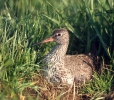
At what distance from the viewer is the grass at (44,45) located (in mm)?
5773

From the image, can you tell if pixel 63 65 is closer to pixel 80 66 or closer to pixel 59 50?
pixel 59 50

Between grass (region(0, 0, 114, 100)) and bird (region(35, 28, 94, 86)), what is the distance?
6.7 inches

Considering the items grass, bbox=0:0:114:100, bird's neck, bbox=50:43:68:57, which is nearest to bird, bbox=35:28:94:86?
bird's neck, bbox=50:43:68:57

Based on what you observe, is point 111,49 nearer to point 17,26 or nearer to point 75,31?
point 75,31

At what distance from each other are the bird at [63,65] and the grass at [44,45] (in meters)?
0.17

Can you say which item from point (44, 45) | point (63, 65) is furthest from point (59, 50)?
point (44, 45)

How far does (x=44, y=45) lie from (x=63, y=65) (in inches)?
25.5

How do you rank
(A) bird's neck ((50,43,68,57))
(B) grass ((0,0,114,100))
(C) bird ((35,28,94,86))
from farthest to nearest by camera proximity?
(A) bird's neck ((50,43,68,57))
(C) bird ((35,28,94,86))
(B) grass ((0,0,114,100))

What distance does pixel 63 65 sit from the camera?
6633mm

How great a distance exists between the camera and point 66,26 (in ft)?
24.2

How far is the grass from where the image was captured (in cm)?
577

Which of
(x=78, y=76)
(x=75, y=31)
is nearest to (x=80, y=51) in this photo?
(x=75, y=31)

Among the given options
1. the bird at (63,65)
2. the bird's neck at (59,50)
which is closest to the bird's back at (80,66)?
the bird at (63,65)

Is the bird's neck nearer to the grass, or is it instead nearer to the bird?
the bird
